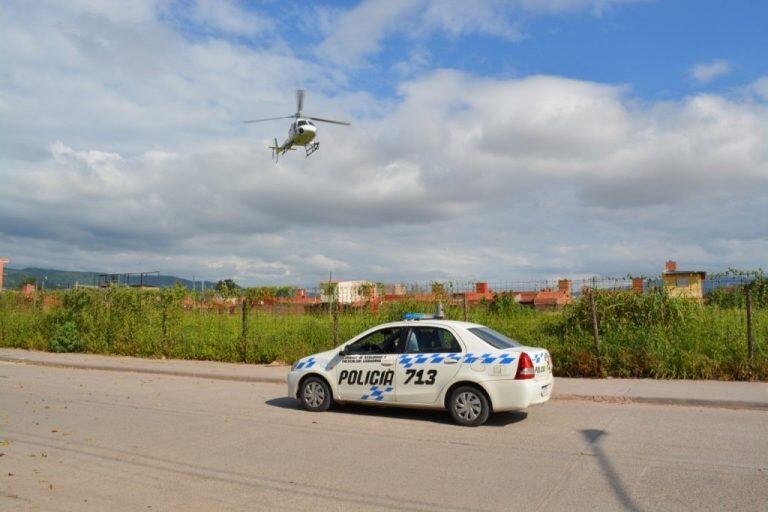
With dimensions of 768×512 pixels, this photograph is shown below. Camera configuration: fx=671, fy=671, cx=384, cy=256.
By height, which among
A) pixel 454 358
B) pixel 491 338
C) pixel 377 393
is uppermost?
pixel 491 338

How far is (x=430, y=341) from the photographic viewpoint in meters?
10.2

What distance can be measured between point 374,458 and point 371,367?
2816mm

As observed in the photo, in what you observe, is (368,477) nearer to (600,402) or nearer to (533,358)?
(533,358)

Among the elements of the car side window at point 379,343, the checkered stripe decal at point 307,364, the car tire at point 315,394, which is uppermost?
the car side window at point 379,343

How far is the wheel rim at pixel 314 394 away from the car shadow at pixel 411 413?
0.25 metres

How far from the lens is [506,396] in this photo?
30.4 feet

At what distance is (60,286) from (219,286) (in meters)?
7.10

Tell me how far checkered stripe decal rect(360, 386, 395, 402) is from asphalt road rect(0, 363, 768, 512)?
0.33m

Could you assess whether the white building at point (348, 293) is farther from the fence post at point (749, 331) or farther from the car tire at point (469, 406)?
the fence post at point (749, 331)

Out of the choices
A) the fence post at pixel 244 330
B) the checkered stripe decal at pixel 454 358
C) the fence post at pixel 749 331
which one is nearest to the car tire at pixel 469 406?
the checkered stripe decal at pixel 454 358

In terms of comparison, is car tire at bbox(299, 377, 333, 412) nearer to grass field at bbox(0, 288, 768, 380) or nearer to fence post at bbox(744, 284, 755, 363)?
grass field at bbox(0, 288, 768, 380)

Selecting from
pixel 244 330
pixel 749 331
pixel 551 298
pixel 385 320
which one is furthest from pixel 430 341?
pixel 244 330

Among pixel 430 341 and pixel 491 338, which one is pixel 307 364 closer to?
pixel 430 341

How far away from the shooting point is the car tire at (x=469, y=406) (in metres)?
9.44
